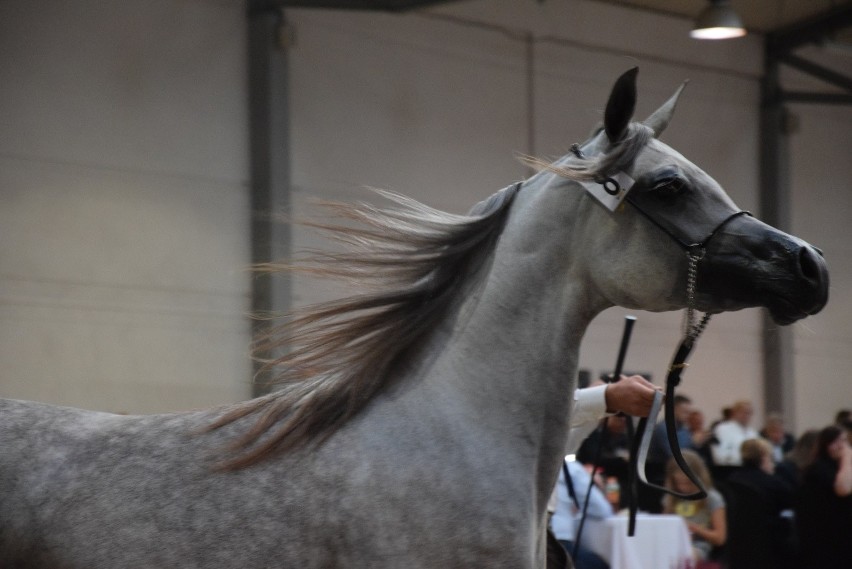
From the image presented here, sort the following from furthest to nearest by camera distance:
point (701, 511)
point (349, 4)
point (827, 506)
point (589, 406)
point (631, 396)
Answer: point (349, 4) < point (701, 511) < point (827, 506) < point (589, 406) < point (631, 396)

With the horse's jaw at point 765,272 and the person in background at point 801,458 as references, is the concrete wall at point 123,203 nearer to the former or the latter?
the person in background at point 801,458

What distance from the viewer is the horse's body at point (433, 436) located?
8.15 feet

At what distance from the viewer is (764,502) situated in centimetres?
731

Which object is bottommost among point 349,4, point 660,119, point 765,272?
point 765,272

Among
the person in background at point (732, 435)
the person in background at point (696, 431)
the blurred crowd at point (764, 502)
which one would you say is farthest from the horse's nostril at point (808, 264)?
the person in background at point (696, 431)

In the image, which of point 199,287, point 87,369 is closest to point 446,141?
point 199,287

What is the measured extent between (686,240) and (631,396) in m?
0.73

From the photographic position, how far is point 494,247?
2.85 m

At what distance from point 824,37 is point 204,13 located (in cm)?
854

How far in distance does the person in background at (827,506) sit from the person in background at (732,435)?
9.23 feet

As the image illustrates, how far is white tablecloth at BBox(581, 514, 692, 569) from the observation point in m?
6.07

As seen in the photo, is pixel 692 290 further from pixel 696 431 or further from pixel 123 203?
pixel 123 203

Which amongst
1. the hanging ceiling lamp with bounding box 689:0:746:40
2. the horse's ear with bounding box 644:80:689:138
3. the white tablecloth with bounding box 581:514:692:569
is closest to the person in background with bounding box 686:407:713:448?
the hanging ceiling lamp with bounding box 689:0:746:40

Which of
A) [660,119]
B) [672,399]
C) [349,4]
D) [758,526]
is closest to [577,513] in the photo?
[758,526]
